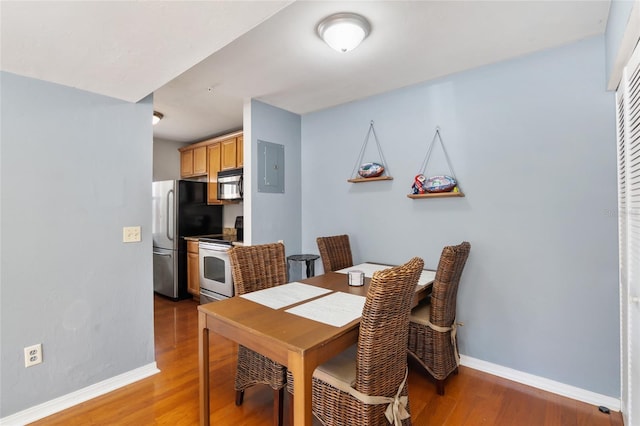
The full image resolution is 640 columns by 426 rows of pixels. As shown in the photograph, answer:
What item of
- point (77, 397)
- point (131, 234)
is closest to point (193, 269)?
point (131, 234)

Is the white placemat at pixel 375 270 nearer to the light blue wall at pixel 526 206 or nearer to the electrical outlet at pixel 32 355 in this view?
the light blue wall at pixel 526 206

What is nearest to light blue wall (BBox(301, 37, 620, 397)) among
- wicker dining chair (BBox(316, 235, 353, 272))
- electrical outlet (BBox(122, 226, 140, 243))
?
wicker dining chair (BBox(316, 235, 353, 272))

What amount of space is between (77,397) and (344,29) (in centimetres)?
291

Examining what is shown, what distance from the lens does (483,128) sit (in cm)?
242

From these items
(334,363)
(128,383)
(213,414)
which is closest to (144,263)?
(128,383)

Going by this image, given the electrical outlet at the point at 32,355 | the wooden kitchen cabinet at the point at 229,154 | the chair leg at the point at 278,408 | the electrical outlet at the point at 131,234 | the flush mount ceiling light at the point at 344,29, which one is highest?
the flush mount ceiling light at the point at 344,29

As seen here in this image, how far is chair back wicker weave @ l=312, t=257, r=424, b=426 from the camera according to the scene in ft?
3.97

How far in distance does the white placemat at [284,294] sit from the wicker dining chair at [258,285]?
0.09 metres

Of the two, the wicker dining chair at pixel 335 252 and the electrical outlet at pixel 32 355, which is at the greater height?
the wicker dining chair at pixel 335 252

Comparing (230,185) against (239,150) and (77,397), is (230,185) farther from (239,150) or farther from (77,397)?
(77,397)

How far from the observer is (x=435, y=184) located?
2.53m

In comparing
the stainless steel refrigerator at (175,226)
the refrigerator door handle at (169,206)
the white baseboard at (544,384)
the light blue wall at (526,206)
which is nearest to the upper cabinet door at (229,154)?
the stainless steel refrigerator at (175,226)

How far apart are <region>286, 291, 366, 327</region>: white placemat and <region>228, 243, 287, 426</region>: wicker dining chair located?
0.39m

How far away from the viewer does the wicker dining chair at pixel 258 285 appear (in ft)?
5.48
